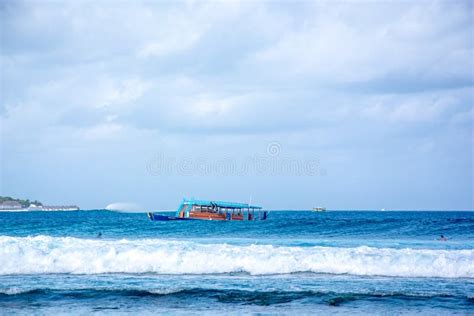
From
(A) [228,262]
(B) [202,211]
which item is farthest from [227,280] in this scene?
(B) [202,211]

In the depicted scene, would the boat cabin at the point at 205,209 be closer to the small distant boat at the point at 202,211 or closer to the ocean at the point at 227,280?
the small distant boat at the point at 202,211

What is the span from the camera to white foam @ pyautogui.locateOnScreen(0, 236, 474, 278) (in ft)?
65.5

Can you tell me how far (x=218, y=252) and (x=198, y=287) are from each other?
5.04 m

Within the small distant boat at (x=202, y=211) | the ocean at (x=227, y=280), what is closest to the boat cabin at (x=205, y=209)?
the small distant boat at (x=202, y=211)

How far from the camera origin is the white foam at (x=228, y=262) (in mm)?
19953

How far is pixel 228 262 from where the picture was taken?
20984 mm

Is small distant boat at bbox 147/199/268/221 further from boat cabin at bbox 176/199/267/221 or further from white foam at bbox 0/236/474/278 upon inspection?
white foam at bbox 0/236/474/278

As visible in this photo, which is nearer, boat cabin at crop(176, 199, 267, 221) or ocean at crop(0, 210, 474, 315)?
ocean at crop(0, 210, 474, 315)

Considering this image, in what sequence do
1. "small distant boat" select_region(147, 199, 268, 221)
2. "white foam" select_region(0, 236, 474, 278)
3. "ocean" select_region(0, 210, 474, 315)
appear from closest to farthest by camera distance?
1. "ocean" select_region(0, 210, 474, 315)
2. "white foam" select_region(0, 236, 474, 278)
3. "small distant boat" select_region(147, 199, 268, 221)

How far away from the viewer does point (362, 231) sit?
44125 millimetres

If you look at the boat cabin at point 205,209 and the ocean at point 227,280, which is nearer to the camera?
the ocean at point 227,280

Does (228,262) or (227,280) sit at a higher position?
(228,262)

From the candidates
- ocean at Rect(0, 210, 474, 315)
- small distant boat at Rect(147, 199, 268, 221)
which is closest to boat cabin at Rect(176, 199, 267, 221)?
small distant boat at Rect(147, 199, 268, 221)

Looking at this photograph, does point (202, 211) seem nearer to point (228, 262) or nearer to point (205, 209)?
point (205, 209)
